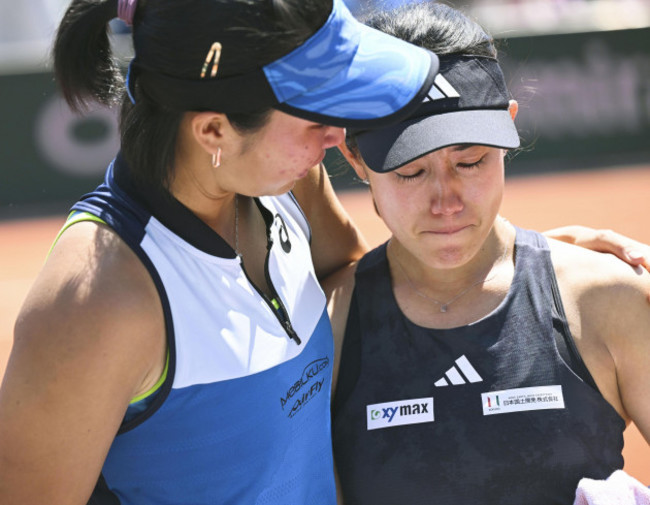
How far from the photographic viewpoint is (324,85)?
5.81 ft

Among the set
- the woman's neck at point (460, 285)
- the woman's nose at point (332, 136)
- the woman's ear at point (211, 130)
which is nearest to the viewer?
the woman's ear at point (211, 130)

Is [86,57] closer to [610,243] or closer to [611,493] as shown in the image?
[610,243]

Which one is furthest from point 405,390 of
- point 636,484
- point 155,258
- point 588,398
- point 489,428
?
point 155,258

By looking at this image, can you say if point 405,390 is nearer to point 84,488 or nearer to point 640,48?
point 84,488

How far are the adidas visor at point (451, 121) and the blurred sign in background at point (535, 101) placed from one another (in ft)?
30.8

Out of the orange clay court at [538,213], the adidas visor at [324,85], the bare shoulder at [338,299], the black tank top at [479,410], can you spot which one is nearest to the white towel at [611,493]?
the black tank top at [479,410]

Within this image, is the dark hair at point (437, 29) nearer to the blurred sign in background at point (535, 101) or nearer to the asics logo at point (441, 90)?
the asics logo at point (441, 90)

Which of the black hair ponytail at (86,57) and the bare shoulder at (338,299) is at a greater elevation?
the black hair ponytail at (86,57)

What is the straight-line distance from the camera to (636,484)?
6.70 feet

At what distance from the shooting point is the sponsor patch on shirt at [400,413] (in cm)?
225

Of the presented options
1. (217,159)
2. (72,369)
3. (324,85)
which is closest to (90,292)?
(72,369)

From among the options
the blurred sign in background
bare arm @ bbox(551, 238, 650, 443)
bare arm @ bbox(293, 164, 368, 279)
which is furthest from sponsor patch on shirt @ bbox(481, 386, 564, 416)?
the blurred sign in background

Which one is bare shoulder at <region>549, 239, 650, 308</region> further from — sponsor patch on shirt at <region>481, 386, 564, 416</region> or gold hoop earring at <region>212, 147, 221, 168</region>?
gold hoop earring at <region>212, 147, 221, 168</region>

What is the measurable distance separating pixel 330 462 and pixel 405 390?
10.6 inches
